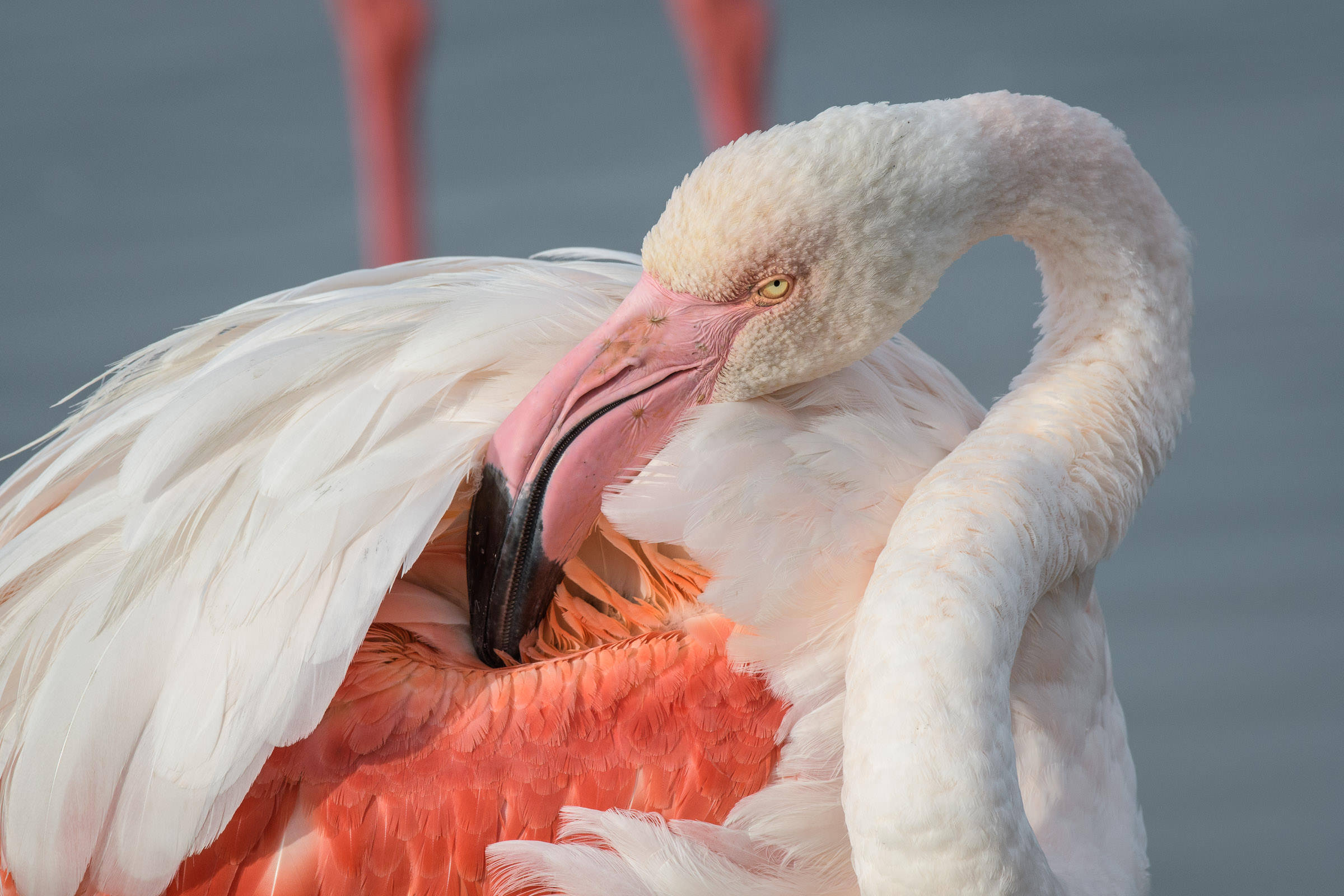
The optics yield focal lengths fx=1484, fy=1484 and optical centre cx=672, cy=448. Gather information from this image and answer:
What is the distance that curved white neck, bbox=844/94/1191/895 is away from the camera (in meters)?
1.60

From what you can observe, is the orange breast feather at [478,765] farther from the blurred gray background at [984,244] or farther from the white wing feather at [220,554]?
the blurred gray background at [984,244]

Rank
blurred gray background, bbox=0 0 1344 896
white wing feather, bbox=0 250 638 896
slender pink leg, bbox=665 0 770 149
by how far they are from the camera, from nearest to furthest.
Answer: white wing feather, bbox=0 250 638 896 < blurred gray background, bbox=0 0 1344 896 < slender pink leg, bbox=665 0 770 149

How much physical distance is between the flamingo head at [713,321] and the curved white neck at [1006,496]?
0.26ft

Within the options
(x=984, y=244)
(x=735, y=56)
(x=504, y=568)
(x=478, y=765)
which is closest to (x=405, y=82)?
(x=735, y=56)

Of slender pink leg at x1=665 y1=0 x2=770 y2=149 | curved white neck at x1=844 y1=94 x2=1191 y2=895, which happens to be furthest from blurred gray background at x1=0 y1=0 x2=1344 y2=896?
curved white neck at x1=844 y1=94 x2=1191 y2=895

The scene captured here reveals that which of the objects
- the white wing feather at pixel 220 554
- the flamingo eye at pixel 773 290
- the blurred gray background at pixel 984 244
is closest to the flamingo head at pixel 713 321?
the flamingo eye at pixel 773 290

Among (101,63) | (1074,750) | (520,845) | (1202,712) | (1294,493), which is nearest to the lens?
(520,845)

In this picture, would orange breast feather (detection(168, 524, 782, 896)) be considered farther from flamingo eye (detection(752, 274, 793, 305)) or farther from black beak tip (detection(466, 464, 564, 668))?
flamingo eye (detection(752, 274, 793, 305))

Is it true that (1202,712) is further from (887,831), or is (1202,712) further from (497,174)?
(497,174)

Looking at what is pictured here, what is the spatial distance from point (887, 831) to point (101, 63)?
15.6 feet

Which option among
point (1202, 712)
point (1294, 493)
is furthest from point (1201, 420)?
point (1202, 712)

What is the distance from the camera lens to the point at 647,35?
5504 mm

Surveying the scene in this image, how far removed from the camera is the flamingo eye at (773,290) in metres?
1.82

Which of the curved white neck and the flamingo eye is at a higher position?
the flamingo eye
